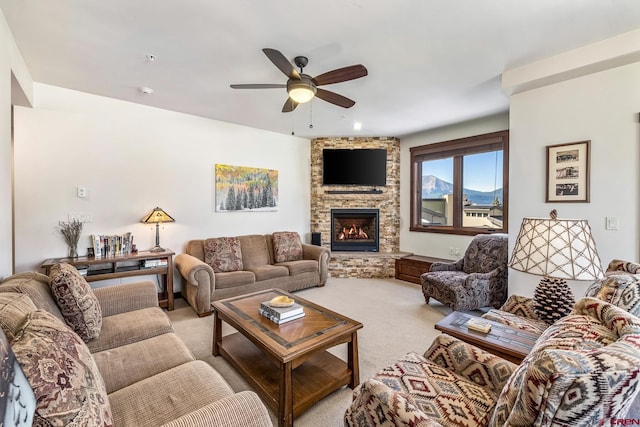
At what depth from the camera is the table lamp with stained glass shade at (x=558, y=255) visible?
150cm

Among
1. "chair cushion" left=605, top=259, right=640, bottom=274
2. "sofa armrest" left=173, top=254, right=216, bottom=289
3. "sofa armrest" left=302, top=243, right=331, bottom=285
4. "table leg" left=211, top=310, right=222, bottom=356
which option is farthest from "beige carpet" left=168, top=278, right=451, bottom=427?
"chair cushion" left=605, top=259, right=640, bottom=274

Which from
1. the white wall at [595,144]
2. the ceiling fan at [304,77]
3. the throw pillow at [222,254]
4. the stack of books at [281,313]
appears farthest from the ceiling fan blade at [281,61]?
the throw pillow at [222,254]

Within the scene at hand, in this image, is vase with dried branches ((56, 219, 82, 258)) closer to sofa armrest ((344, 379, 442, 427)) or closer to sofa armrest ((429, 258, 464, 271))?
sofa armrest ((344, 379, 442, 427))

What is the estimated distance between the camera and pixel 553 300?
1.74 m

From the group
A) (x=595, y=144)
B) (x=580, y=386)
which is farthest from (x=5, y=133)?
(x=595, y=144)

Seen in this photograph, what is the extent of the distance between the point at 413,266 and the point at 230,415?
4115 millimetres

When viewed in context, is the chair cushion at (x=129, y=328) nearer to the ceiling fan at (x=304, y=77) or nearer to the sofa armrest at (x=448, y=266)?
the ceiling fan at (x=304, y=77)

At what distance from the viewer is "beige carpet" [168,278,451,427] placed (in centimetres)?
189

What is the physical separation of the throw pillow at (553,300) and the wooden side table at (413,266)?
2.65 m

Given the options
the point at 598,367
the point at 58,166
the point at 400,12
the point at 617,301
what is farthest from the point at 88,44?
the point at 617,301

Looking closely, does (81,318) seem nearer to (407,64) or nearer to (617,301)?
A: (617,301)

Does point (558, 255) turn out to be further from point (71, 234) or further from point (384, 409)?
point (71, 234)

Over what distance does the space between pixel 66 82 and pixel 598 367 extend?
444cm

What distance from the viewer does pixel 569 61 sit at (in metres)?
2.42
